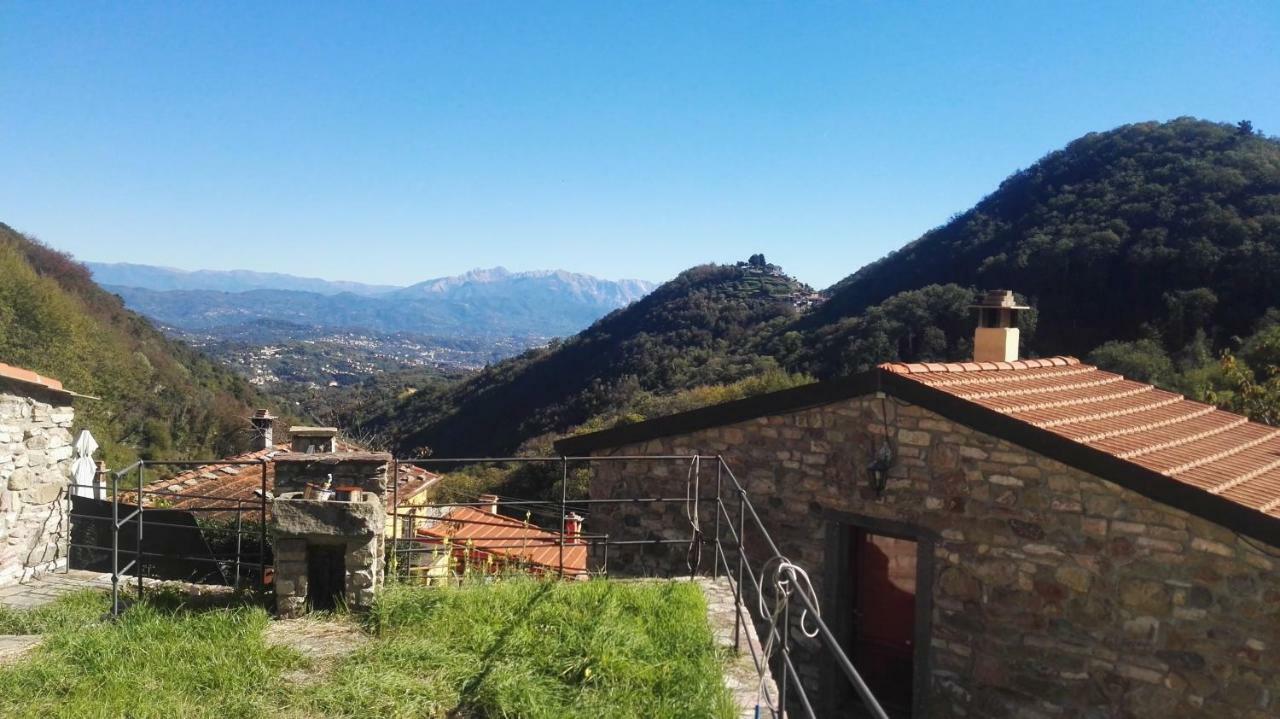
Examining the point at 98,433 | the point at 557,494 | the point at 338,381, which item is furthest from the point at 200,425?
the point at 338,381

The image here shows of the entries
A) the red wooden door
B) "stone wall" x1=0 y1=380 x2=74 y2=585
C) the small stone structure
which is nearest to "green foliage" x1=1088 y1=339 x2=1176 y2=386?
the red wooden door

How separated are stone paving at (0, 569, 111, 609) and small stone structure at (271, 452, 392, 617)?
2.42m

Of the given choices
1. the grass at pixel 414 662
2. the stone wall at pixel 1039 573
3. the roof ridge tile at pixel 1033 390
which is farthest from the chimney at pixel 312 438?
the roof ridge tile at pixel 1033 390

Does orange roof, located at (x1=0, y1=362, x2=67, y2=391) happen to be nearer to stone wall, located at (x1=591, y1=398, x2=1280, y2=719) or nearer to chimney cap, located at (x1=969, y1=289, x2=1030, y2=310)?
stone wall, located at (x1=591, y1=398, x2=1280, y2=719)

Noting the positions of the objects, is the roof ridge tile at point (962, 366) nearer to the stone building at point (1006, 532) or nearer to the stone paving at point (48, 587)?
the stone building at point (1006, 532)

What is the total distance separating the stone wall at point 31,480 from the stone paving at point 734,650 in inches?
254

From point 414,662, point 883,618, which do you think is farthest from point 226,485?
point 883,618

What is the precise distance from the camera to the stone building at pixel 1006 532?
5258mm

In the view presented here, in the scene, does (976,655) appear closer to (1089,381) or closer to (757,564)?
(757,564)

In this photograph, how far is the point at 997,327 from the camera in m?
9.59

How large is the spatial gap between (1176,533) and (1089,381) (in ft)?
13.1

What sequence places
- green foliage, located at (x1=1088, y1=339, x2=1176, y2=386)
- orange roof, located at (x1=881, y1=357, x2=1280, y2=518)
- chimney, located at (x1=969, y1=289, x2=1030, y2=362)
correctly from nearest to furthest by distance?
1. orange roof, located at (x1=881, y1=357, x2=1280, y2=518)
2. chimney, located at (x1=969, y1=289, x2=1030, y2=362)
3. green foliage, located at (x1=1088, y1=339, x2=1176, y2=386)

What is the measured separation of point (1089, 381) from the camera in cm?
893

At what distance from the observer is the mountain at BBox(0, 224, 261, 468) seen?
30734 millimetres
